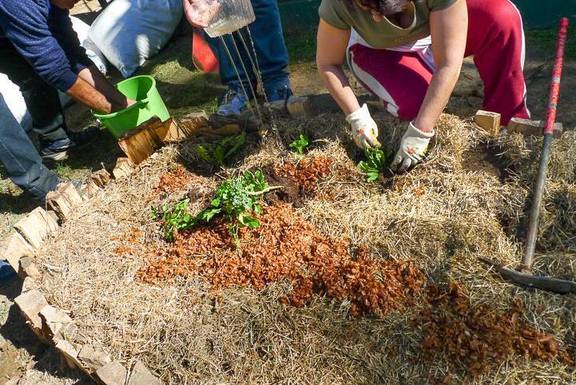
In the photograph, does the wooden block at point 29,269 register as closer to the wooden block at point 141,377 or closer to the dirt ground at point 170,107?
the dirt ground at point 170,107

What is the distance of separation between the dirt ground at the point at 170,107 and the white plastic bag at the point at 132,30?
180 mm

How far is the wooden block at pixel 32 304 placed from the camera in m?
2.22

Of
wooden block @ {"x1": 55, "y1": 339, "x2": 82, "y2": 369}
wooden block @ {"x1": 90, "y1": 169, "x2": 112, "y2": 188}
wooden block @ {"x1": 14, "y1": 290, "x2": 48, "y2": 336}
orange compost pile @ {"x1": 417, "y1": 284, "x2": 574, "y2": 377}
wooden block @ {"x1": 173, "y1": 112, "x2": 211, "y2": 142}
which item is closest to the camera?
orange compost pile @ {"x1": 417, "y1": 284, "x2": 574, "y2": 377}

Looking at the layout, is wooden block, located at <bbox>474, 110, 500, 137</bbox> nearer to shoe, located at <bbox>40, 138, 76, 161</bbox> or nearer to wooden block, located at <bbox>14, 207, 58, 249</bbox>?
wooden block, located at <bbox>14, 207, 58, 249</bbox>

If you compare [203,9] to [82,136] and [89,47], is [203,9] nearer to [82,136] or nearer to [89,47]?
[82,136]

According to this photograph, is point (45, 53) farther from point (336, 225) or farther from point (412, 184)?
point (412, 184)

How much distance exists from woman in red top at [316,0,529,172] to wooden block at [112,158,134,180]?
55.4 inches

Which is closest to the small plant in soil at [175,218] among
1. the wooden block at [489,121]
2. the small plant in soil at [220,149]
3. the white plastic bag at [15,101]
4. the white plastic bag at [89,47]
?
the small plant in soil at [220,149]

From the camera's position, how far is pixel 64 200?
2709 millimetres

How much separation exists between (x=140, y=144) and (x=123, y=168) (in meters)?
0.19

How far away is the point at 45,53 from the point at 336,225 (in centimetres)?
221

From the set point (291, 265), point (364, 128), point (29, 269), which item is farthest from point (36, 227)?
point (364, 128)

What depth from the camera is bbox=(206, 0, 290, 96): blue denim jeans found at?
11.0ft

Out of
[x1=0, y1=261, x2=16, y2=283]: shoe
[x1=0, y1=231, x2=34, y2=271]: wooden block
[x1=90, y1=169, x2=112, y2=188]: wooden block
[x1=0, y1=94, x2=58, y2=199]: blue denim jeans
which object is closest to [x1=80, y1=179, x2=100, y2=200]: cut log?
[x1=90, y1=169, x2=112, y2=188]: wooden block
